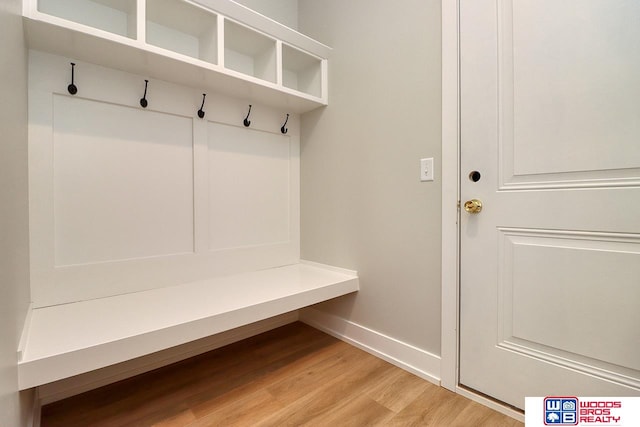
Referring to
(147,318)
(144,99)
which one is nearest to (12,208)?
(147,318)

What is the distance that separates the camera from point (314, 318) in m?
2.14

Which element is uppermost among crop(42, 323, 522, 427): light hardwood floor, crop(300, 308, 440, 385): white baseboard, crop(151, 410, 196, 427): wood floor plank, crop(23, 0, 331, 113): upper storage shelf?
crop(23, 0, 331, 113): upper storage shelf

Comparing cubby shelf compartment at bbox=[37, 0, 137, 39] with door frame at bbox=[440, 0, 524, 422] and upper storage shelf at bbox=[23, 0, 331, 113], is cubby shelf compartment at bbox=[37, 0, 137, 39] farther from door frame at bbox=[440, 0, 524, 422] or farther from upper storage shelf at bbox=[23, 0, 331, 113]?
door frame at bbox=[440, 0, 524, 422]

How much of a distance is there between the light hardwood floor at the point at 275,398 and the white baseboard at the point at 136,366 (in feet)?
0.12

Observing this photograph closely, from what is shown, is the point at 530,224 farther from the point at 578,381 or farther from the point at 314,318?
the point at 314,318

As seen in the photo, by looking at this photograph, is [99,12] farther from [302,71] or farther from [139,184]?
[302,71]

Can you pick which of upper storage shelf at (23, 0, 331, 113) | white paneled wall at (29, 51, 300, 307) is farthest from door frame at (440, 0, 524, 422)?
white paneled wall at (29, 51, 300, 307)

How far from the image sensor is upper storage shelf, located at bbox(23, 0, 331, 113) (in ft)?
3.95

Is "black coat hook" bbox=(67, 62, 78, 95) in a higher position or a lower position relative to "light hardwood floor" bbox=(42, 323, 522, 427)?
higher

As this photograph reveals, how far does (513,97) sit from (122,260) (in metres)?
1.94

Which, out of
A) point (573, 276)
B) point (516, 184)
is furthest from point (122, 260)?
point (573, 276)

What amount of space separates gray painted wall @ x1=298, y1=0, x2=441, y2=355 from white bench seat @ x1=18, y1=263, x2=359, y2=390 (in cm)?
27

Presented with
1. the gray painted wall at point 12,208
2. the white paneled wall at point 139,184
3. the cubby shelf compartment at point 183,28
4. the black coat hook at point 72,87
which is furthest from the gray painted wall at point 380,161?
the gray painted wall at point 12,208

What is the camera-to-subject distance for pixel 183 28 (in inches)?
63.0
